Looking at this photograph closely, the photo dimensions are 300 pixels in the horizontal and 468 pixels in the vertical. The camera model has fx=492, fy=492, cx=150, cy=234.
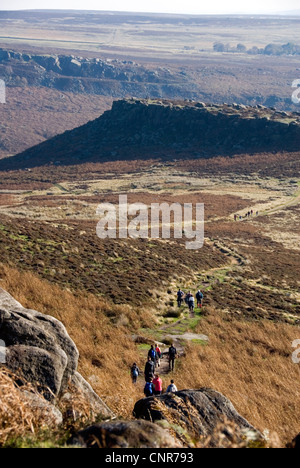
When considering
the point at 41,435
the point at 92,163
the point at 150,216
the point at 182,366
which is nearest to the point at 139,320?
the point at 182,366

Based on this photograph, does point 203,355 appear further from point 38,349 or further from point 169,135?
point 169,135

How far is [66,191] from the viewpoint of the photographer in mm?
94875

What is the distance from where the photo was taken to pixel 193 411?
26.3ft

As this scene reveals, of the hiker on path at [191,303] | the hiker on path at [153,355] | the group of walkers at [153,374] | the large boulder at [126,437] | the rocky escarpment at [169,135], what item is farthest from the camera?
the rocky escarpment at [169,135]

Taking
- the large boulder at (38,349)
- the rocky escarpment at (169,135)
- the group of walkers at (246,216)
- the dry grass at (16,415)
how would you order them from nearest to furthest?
the dry grass at (16,415) < the large boulder at (38,349) < the group of walkers at (246,216) < the rocky escarpment at (169,135)

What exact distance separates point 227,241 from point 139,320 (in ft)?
107

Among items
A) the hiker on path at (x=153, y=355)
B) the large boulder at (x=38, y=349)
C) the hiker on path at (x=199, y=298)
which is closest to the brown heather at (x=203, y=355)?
the hiker on path at (x=153, y=355)

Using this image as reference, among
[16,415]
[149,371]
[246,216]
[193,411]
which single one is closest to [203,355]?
[149,371]

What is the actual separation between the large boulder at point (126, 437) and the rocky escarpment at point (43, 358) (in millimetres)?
1218

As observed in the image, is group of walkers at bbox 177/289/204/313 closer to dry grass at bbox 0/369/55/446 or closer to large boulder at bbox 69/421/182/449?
dry grass at bbox 0/369/55/446

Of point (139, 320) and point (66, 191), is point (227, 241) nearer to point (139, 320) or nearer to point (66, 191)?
point (139, 320)

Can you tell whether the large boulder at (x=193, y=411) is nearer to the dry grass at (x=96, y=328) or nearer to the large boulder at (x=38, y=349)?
the dry grass at (x=96, y=328)

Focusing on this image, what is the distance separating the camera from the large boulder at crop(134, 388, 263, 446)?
7.79 meters

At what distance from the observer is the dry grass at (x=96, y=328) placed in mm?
11695
